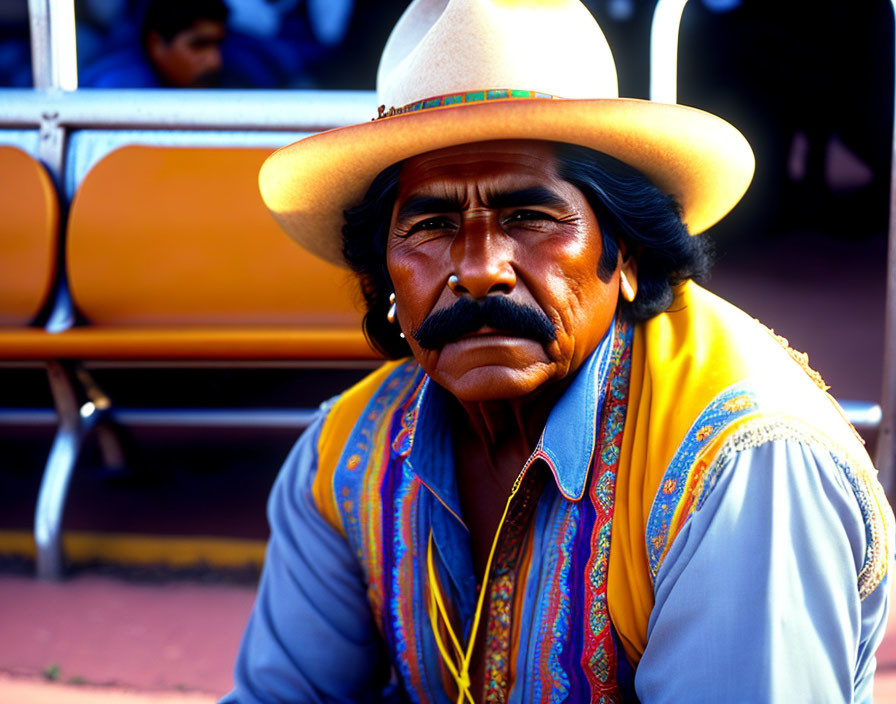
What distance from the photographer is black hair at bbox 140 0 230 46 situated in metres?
4.69

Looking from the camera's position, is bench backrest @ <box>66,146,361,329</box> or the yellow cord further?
bench backrest @ <box>66,146,361,329</box>

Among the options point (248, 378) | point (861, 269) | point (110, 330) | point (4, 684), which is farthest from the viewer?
point (861, 269)

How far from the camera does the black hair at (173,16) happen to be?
15.4ft

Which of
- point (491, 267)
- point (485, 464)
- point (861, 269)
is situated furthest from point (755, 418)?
point (861, 269)

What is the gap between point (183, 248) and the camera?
2932 millimetres

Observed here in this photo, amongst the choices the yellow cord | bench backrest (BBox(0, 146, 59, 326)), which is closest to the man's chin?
the yellow cord

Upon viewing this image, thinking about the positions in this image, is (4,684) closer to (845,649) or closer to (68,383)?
(68,383)

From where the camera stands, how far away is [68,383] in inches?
114

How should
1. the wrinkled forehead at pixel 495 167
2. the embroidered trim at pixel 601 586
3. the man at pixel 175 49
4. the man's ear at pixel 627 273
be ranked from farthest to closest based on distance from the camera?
1. the man at pixel 175 49
2. the man's ear at pixel 627 273
3. the wrinkled forehead at pixel 495 167
4. the embroidered trim at pixel 601 586

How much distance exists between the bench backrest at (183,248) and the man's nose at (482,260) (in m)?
1.48

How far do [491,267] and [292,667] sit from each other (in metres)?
0.78

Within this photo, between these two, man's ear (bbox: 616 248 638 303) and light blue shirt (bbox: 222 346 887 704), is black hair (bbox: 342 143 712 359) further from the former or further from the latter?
light blue shirt (bbox: 222 346 887 704)

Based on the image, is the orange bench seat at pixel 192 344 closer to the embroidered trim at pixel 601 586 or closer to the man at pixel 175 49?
the embroidered trim at pixel 601 586

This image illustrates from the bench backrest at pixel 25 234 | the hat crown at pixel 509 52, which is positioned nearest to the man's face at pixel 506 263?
the hat crown at pixel 509 52
